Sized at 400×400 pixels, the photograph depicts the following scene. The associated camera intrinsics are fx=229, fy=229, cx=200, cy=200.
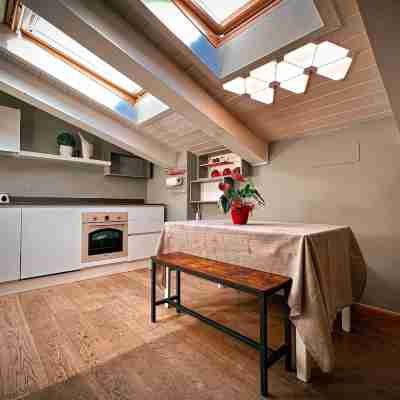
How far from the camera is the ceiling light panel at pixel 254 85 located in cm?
200

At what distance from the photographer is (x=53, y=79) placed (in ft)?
8.34

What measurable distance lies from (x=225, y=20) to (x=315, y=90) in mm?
940

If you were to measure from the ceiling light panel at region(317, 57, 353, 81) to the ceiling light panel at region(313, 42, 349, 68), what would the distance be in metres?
0.04

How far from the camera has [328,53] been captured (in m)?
1.62

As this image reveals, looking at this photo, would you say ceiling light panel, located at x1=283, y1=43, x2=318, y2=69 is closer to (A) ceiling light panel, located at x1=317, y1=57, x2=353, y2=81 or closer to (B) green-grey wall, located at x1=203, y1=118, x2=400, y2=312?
(A) ceiling light panel, located at x1=317, y1=57, x2=353, y2=81

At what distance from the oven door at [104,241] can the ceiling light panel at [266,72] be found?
2.63 metres

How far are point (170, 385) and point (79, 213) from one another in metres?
2.43

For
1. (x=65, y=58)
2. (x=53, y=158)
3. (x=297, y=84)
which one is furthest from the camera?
(x=53, y=158)

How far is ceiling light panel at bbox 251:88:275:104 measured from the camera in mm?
2111

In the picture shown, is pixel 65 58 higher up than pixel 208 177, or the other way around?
pixel 65 58

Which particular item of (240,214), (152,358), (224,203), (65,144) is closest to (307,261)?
(240,214)

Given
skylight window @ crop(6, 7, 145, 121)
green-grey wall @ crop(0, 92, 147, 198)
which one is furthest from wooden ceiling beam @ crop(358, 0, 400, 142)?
green-grey wall @ crop(0, 92, 147, 198)

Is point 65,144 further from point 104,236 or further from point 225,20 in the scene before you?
point 225,20

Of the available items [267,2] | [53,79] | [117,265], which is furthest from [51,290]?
[267,2]
